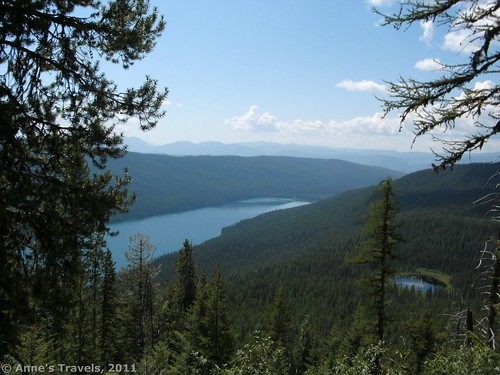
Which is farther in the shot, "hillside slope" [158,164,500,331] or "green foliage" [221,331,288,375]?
"hillside slope" [158,164,500,331]

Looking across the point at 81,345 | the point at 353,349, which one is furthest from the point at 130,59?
the point at 353,349

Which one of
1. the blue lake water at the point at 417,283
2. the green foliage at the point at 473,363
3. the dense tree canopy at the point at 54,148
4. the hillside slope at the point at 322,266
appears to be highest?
the dense tree canopy at the point at 54,148

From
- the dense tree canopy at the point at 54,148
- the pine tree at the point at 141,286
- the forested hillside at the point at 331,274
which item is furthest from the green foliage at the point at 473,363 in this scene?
the forested hillside at the point at 331,274

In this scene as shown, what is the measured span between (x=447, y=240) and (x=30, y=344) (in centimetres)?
19900

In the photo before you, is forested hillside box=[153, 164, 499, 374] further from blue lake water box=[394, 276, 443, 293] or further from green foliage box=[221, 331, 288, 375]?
green foliage box=[221, 331, 288, 375]

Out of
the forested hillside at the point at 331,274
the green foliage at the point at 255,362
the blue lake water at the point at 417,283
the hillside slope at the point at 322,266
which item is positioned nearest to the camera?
the green foliage at the point at 255,362

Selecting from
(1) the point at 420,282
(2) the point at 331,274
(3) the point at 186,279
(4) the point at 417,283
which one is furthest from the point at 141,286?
(1) the point at 420,282

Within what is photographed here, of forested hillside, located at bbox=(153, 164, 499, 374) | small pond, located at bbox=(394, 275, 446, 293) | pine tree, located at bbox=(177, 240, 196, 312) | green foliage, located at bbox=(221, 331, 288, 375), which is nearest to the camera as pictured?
green foliage, located at bbox=(221, 331, 288, 375)

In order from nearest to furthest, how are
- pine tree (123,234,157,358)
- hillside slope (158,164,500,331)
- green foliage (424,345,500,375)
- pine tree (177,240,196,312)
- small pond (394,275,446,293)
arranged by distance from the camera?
green foliage (424,345,500,375)
pine tree (123,234,157,358)
pine tree (177,240,196,312)
hillside slope (158,164,500,331)
small pond (394,275,446,293)

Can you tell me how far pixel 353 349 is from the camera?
32.9 m

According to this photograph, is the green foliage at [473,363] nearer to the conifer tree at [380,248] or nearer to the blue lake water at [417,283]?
the conifer tree at [380,248]

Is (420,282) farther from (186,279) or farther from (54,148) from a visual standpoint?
(54,148)

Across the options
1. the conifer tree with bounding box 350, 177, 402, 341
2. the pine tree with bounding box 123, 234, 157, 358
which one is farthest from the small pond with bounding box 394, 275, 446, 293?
the conifer tree with bounding box 350, 177, 402, 341

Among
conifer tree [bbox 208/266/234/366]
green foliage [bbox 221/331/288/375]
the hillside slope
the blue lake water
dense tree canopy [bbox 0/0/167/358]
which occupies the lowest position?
the blue lake water
